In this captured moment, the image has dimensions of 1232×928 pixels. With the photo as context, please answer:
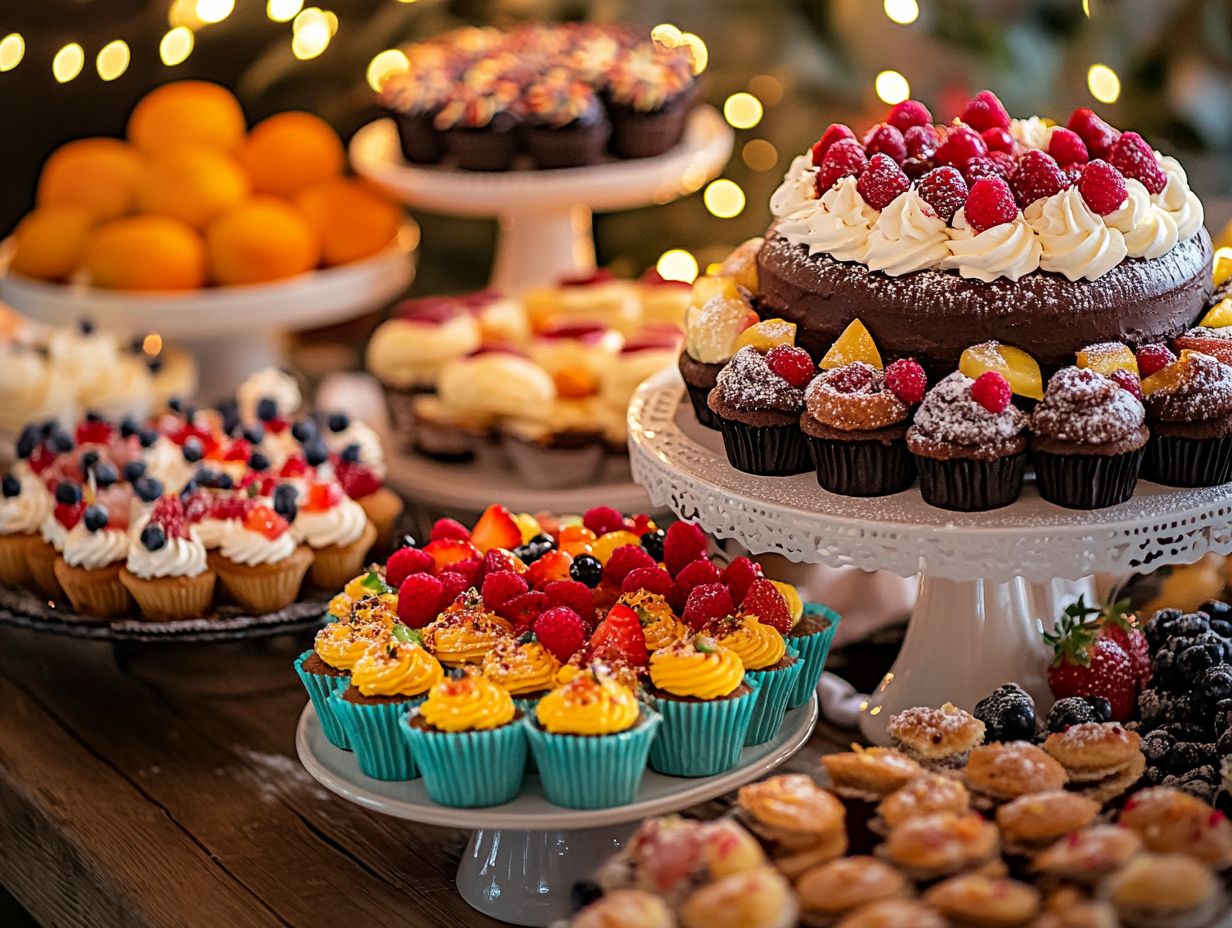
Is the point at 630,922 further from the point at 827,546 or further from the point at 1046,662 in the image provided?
the point at 1046,662

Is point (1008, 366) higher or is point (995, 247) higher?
point (995, 247)

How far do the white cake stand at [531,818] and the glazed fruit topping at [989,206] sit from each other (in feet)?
1.90

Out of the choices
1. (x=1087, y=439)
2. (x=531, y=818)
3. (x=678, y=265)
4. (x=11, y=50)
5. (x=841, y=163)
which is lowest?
(x=678, y=265)

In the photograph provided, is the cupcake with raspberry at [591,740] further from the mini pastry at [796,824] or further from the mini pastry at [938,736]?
the mini pastry at [938,736]

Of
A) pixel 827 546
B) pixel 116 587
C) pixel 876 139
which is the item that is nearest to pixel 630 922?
pixel 827 546

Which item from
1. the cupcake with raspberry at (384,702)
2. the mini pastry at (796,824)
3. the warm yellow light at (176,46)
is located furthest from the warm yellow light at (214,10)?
the mini pastry at (796,824)

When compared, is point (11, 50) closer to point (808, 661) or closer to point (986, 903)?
point (808, 661)

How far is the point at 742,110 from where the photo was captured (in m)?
3.81

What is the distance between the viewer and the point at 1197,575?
2.28m

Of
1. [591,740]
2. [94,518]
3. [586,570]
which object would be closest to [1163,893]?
[591,740]

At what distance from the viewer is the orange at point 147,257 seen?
3.22m

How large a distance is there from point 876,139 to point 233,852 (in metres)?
1.19

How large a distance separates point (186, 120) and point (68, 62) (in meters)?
0.57

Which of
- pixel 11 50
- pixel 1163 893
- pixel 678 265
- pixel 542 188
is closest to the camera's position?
pixel 1163 893
